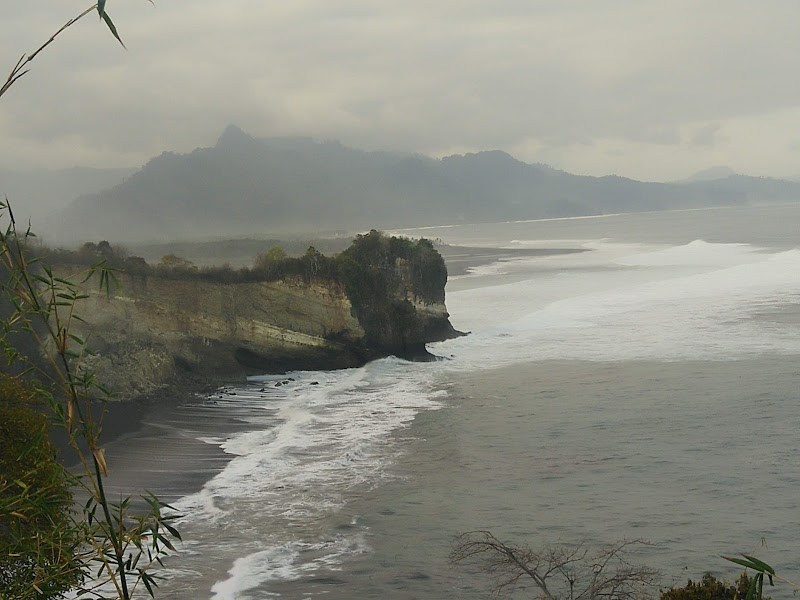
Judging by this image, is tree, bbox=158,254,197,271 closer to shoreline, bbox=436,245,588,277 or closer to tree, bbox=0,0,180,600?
tree, bbox=0,0,180,600

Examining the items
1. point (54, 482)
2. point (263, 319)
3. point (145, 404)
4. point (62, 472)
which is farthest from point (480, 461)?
point (54, 482)

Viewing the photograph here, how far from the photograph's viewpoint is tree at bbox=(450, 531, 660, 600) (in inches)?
632

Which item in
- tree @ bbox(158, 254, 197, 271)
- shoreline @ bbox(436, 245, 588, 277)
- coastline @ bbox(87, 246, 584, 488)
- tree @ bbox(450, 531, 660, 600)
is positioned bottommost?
tree @ bbox(450, 531, 660, 600)

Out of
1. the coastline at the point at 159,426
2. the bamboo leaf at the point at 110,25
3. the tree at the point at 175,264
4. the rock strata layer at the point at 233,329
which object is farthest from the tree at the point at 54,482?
the tree at the point at 175,264

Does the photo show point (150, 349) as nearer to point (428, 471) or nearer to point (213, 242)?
point (428, 471)

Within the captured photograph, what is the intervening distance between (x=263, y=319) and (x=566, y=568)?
2865cm

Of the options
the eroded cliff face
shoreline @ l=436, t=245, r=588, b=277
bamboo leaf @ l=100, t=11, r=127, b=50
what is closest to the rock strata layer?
the eroded cliff face

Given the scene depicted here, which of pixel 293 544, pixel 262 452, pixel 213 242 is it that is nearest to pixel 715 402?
pixel 262 452

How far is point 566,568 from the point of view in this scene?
57.6 ft

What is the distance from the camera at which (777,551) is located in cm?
1853

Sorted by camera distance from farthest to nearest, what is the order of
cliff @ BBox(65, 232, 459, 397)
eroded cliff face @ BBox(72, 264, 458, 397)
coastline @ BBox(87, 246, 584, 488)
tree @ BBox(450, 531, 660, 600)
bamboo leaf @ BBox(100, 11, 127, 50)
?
cliff @ BBox(65, 232, 459, 397), eroded cliff face @ BBox(72, 264, 458, 397), coastline @ BBox(87, 246, 584, 488), tree @ BBox(450, 531, 660, 600), bamboo leaf @ BBox(100, 11, 127, 50)

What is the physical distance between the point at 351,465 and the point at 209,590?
9411 millimetres

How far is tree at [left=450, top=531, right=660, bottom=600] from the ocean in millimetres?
420

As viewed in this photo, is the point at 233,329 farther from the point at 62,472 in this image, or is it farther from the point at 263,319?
the point at 62,472
